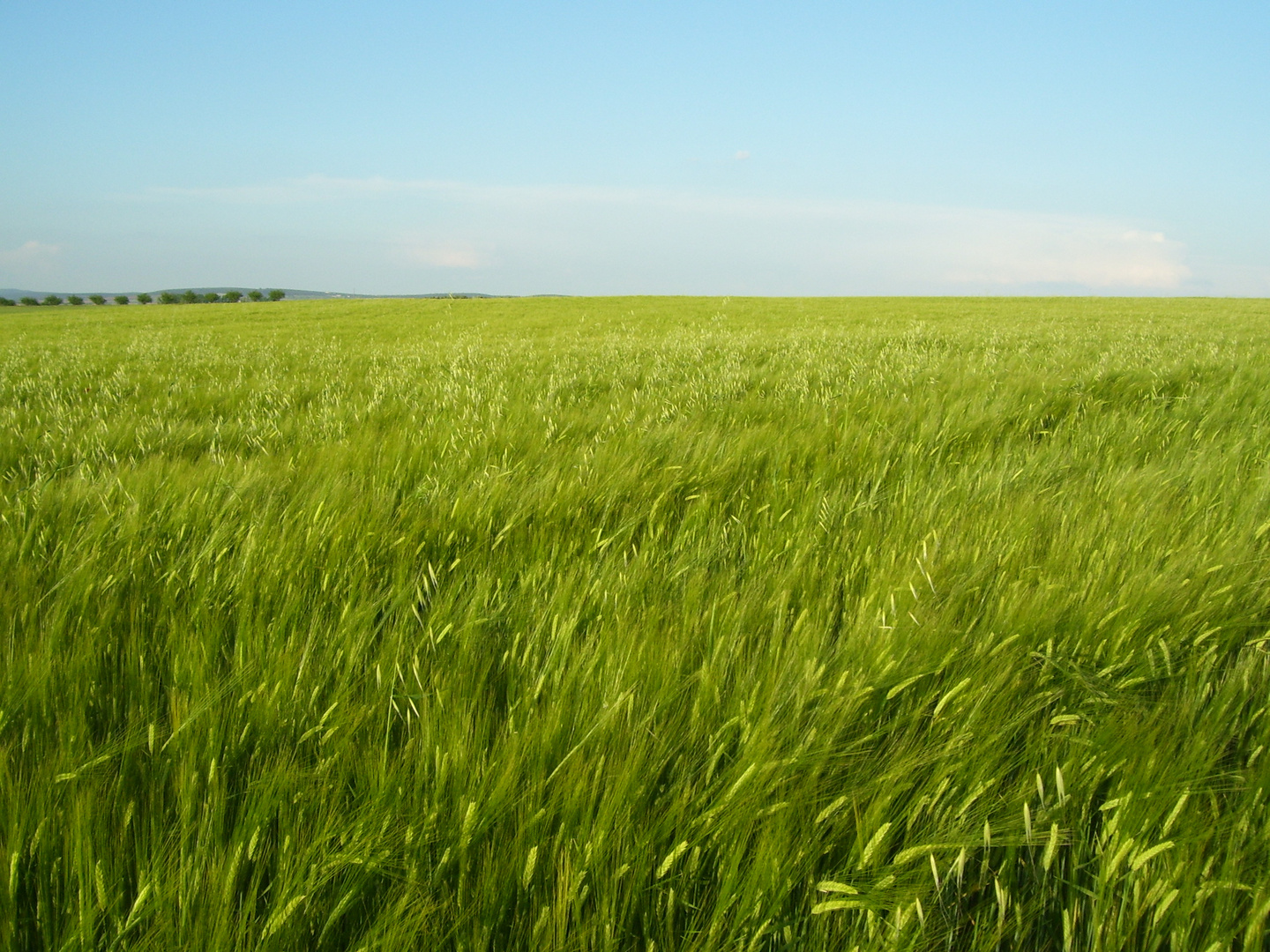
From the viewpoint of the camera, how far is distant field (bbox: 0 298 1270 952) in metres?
0.87

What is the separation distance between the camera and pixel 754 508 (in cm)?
243

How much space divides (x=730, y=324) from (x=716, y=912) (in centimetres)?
1750

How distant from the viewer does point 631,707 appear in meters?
1.16

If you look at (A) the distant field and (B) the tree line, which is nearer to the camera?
(A) the distant field

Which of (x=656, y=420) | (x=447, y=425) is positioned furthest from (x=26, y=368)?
(x=656, y=420)

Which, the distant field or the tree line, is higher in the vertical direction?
the tree line

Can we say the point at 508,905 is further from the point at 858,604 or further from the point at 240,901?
the point at 858,604

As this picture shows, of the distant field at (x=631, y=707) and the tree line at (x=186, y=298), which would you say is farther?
the tree line at (x=186, y=298)

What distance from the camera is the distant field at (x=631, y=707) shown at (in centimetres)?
87

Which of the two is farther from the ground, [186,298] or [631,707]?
[186,298]

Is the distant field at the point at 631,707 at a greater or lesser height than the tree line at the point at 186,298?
lesser

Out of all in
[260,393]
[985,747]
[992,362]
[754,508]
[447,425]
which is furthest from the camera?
[992,362]

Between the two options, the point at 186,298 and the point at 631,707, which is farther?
the point at 186,298

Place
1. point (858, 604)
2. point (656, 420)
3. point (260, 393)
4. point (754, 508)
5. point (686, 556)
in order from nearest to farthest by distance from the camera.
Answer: point (858, 604)
point (686, 556)
point (754, 508)
point (656, 420)
point (260, 393)
